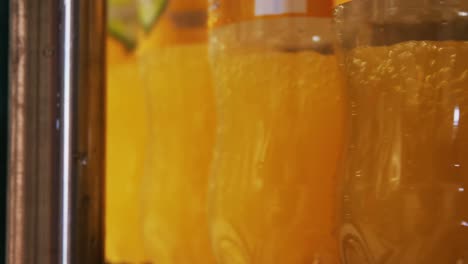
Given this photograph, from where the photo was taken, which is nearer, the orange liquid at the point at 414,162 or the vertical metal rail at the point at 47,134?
the orange liquid at the point at 414,162

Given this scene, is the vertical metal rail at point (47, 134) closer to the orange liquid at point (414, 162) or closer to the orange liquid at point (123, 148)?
the orange liquid at point (414, 162)

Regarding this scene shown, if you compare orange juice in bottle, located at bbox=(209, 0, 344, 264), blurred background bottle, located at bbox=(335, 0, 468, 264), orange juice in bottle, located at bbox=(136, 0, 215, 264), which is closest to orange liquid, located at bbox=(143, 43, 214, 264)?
orange juice in bottle, located at bbox=(136, 0, 215, 264)

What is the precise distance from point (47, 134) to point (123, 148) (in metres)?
0.49

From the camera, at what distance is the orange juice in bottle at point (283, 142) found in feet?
2.06

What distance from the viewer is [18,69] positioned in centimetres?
62

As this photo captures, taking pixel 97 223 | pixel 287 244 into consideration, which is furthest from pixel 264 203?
pixel 97 223

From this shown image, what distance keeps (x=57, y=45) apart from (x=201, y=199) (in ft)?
0.90

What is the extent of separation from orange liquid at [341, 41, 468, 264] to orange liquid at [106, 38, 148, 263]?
0.55m

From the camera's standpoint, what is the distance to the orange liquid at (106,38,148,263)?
1054 millimetres

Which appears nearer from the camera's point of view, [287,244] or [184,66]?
[287,244]

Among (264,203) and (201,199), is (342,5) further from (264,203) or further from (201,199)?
(201,199)

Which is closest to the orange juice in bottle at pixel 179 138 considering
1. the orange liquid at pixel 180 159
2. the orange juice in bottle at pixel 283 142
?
the orange liquid at pixel 180 159

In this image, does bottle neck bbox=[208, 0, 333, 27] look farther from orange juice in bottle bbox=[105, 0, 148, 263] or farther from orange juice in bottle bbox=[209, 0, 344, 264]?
orange juice in bottle bbox=[105, 0, 148, 263]

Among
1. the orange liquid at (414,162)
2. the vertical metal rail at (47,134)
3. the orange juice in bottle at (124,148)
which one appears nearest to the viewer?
the orange liquid at (414,162)
